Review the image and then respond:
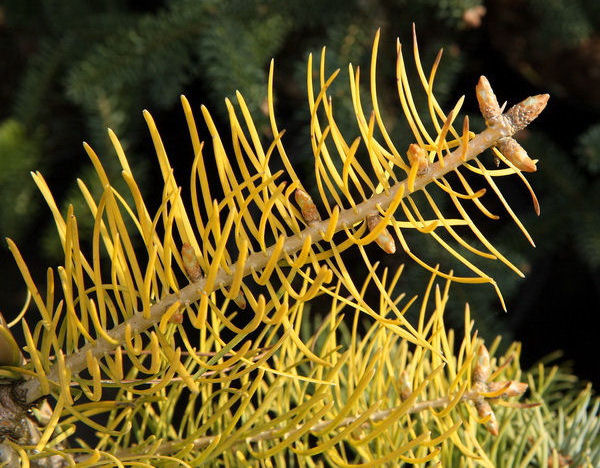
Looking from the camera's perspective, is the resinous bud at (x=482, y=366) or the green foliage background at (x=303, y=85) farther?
the green foliage background at (x=303, y=85)

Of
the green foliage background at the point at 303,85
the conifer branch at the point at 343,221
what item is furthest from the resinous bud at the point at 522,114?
the green foliage background at the point at 303,85

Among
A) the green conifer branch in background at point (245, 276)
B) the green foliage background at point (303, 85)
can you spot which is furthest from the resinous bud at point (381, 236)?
the green foliage background at point (303, 85)

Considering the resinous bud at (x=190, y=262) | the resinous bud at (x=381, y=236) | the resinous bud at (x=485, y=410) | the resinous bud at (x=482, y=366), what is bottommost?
the resinous bud at (x=485, y=410)

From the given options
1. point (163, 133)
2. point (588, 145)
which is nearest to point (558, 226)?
point (588, 145)

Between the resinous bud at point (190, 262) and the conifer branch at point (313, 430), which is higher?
the resinous bud at point (190, 262)

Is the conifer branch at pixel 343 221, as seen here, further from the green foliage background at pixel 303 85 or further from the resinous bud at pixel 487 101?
the green foliage background at pixel 303 85

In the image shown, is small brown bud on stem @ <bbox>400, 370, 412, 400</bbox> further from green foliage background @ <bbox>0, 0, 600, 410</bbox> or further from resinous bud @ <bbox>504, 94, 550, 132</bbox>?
green foliage background @ <bbox>0, 0, 600, 410</bbox>

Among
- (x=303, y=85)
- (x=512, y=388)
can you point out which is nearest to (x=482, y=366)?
(x=512, y=388)
